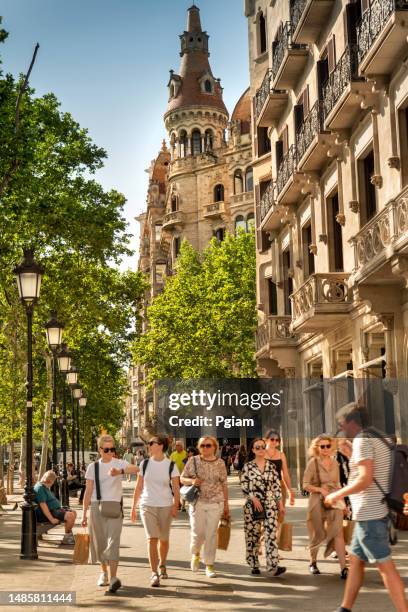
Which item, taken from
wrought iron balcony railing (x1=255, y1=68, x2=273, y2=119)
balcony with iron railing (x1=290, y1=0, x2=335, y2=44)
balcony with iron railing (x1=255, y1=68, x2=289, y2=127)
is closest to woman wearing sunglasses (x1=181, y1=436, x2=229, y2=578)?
balcony with iron railing (x1=290, y1=0, x2=335, y2=44)

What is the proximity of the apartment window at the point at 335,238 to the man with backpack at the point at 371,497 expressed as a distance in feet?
49.7

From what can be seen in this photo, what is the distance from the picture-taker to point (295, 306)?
24.4 meters

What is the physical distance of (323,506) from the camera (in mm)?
12227

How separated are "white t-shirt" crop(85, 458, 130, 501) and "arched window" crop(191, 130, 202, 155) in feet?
236

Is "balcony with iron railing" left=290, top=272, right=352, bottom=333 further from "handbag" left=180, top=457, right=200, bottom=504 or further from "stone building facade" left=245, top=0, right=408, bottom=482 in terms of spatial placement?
"handbag" left=180, top=457, right=200, bottom=504

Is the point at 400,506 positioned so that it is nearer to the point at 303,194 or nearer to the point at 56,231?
the point at 303,194

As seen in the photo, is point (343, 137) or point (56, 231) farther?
point (56, 231)

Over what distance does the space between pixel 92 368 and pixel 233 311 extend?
39.2 ft

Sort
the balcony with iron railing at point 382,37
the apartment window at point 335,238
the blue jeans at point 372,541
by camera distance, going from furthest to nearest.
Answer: the apartment window at point 335,238, the balcony with iron railing at point 382,37, the blue jeans at point 372,541

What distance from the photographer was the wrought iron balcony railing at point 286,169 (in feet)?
86.3

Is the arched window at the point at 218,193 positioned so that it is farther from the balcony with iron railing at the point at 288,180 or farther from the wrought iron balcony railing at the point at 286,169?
the balcony with iron railing at the point at 288,180

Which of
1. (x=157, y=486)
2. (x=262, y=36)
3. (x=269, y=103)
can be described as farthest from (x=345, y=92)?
(x=262, y=36)

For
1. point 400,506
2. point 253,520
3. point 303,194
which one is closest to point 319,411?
point 303,194

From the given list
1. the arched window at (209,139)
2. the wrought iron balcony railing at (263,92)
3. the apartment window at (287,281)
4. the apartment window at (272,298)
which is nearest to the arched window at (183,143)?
the arched window at (209,139)
